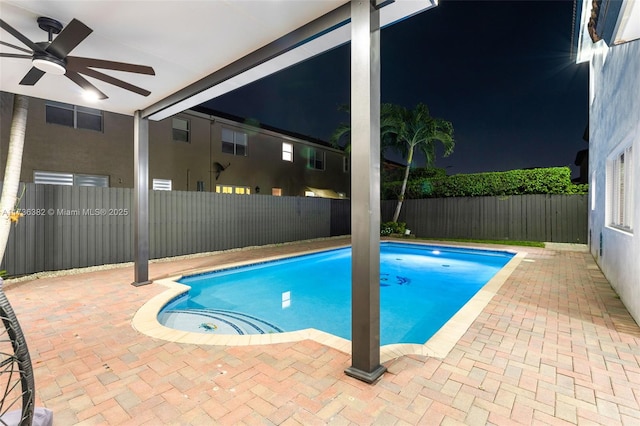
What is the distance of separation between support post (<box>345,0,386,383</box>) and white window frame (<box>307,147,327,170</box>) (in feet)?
53.0

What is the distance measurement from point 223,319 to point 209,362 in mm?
2039

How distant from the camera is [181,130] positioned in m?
12.6

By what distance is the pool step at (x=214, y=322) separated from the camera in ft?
14.2

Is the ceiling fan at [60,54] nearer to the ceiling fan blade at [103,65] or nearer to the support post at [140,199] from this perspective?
the ceiling fan blade at [103,65]

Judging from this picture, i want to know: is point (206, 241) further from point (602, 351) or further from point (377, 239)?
point (602, 351)

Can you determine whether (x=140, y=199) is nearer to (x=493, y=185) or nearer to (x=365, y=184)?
(x=365, y=184)

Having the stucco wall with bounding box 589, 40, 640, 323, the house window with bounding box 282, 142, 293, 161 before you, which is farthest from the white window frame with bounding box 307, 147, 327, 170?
the stucco wall with bounding box 589, 40, 640, 323

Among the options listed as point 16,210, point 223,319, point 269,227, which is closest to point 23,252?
point 16,210

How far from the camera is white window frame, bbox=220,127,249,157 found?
46.5 ft

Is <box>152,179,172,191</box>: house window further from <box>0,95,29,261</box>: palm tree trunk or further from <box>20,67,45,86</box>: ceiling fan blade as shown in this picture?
<box>20,67,45,86</box>: ceiling fan blade

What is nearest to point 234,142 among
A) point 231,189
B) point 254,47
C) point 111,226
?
point 231,189

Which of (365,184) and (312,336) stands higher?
(365,184)

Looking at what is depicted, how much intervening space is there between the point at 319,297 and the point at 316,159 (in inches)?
548

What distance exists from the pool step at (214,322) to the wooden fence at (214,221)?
409 centimetres
